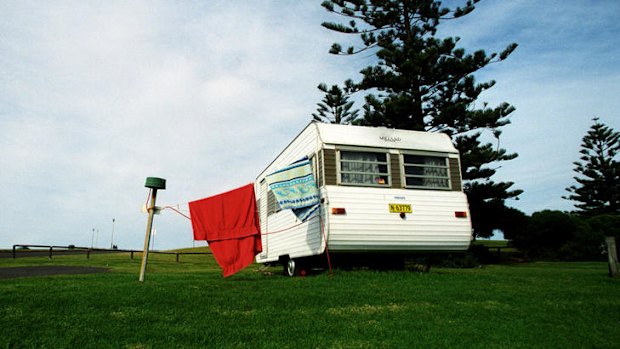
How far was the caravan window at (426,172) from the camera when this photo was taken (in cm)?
1178

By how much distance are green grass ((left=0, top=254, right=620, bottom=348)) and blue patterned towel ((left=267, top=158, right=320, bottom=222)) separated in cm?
208

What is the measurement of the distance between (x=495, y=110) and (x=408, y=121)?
5123mm

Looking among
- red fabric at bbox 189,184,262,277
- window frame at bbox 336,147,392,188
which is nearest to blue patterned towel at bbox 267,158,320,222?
window frame at bbox 336,147,392,188

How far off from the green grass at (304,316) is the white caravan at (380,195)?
1655 millimetres

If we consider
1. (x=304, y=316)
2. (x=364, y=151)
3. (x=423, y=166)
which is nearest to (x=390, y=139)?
(x=364, y=151)

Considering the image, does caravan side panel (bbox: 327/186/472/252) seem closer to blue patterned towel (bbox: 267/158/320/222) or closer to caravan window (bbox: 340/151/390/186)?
caravan window (bbox: 340/151/390/186)

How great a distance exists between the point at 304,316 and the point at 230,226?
15.1ft

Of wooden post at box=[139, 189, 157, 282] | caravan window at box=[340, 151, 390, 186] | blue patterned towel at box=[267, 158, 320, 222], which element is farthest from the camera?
caravan window at box=[340, 151, 390, 186]

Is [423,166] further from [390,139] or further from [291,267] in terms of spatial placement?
[291,267]

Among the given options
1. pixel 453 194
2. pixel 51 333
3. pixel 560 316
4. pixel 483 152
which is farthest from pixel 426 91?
pixel 51 333

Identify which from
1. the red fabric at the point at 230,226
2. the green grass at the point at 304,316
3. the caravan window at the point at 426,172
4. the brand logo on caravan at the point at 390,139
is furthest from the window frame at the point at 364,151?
the green grass at the point at 304,316

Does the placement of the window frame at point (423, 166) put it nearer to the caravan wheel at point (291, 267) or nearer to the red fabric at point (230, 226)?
the caravan wheel at point (291, 267)

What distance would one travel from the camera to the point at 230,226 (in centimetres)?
1054

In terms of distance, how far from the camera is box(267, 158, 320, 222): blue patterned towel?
10.8 meters
